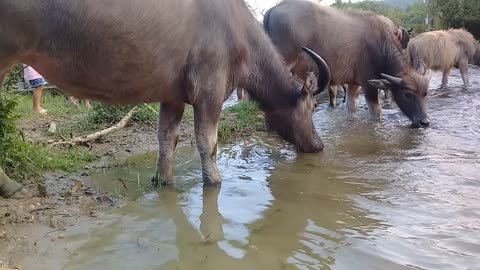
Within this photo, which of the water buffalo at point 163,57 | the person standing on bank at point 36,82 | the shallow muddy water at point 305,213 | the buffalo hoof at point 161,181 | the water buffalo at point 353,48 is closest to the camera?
the shallow muddy water at point 305,213

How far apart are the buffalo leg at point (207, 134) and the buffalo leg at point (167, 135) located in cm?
43

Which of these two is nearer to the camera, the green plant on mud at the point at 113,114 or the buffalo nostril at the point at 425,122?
the green plant on mud at the point at 113,114

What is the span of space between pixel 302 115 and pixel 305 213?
1.68 meters

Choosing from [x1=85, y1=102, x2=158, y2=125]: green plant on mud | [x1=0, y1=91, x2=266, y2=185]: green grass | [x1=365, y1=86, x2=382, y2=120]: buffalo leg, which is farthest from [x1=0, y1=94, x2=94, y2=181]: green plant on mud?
[x1=365, y1=86, x2=382, y2=120]: buffalo leg

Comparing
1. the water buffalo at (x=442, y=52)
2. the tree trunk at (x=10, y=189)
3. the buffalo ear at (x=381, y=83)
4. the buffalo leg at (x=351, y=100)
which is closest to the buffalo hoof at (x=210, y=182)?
the tree trunk at (x=10, y=189)

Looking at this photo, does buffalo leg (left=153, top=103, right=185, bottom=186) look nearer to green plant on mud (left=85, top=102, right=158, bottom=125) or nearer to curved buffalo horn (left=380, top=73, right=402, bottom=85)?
green plant on mud (left=85, top=102, right=158, bottom=125)

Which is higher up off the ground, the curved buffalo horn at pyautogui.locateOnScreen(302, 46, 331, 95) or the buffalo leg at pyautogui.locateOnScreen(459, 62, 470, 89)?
the curved buffalo horn at pyautogui.locateOnScreen(302, 46, 331, 95)

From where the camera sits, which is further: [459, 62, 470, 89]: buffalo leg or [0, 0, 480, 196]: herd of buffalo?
[459, 62, 470, 89]: buffalo leg

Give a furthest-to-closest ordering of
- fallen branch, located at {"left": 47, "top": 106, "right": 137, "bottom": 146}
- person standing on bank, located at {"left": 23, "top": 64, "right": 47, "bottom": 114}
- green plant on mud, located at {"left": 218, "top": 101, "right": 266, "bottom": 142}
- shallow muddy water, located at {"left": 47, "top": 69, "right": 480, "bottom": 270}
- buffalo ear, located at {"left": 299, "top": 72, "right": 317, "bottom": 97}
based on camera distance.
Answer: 1. person standing on bank, located at {"left": 23, "top": 64, "right": 47, "bottom": 114}
2. green plant on mud, located at {"left": 218, "top": 101, "right": 266, "bottom": 142}
3. fallen branch, located at {"left": 47, "top": 106, "right": 137, "bottom": 146}
4. buffalo ear, located at {"left": 299, "top": 72, "right": 317, "bottom": 97}
5. shallow muddy water, located at {"left": 47, "top": 69, "right": 480, "bottom": 270}

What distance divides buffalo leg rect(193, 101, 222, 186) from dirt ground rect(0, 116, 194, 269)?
0.92 meters

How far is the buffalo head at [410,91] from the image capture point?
27.1 ft

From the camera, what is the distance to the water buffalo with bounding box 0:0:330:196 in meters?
3.71

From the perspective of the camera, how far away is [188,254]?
3.34m

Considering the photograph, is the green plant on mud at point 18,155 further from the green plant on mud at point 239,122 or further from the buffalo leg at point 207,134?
the green plant on mud at point 239,122
